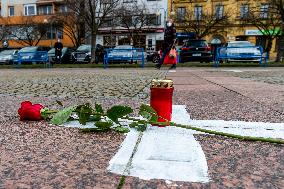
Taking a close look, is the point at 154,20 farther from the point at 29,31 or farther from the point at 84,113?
the point at 84,113

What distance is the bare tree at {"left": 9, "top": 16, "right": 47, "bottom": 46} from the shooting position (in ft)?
128

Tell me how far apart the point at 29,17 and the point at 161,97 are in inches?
1727

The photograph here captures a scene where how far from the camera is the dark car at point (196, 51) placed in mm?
18672

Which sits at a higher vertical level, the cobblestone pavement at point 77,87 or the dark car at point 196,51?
the dark car at point 196,51

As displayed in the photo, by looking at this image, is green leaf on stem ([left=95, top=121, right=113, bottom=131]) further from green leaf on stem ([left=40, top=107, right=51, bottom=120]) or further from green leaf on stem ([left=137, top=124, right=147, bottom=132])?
green leaf on stem ([left=40, top=107, right=51, bottom=120])

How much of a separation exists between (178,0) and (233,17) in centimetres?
693

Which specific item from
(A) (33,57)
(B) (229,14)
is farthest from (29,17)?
(A) (33,57)

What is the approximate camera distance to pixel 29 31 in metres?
39.8

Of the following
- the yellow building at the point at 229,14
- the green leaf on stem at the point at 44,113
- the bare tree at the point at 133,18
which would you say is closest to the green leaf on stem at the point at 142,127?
the green leaf on stem at the point at 44,113

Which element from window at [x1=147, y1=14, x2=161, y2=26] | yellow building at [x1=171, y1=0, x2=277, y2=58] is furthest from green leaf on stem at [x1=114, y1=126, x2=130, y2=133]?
window at [x1=147, y1=14, x2=161, y2=26]

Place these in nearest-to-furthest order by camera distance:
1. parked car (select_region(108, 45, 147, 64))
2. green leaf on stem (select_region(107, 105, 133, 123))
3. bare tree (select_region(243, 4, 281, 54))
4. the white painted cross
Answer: the white painted cross
green leaf on stem (select_region(107, 105, 133, 123))
parked car (select_region(108, 45, 147, 64))
bare tree (select_region(243, 4, 281, 54))

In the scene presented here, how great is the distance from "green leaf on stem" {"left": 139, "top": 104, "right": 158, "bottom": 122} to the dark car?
17.4 m

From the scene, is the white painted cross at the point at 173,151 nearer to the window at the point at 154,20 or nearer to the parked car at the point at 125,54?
the parked car at the point at 125,54

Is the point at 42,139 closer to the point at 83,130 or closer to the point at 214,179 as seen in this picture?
the point at 83,130
